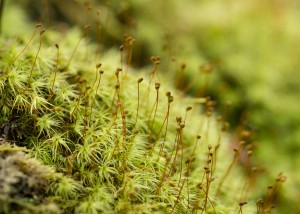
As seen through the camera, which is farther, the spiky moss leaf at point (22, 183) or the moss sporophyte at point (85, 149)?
the moss sporophyte at point (85, 149)

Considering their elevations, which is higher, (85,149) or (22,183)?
(85,149)

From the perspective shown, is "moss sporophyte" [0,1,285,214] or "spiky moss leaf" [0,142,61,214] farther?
"moss sporophyte" [0,1,285,214]

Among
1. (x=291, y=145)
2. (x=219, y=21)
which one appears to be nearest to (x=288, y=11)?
(x=219, y=21)

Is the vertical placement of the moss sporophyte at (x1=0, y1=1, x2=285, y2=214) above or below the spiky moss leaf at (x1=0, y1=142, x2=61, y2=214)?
above

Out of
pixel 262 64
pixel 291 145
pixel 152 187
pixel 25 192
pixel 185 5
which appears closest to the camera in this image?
pixel 25 192

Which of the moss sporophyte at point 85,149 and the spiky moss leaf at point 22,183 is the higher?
the moss sporophyte at point 85,149

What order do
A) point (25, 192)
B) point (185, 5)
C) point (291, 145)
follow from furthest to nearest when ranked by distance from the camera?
point (185, 5) → point (291, 145) → point (25, 192)

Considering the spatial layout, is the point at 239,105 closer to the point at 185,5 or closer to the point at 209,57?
the point at 209,57

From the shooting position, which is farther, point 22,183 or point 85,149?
point 85,149
